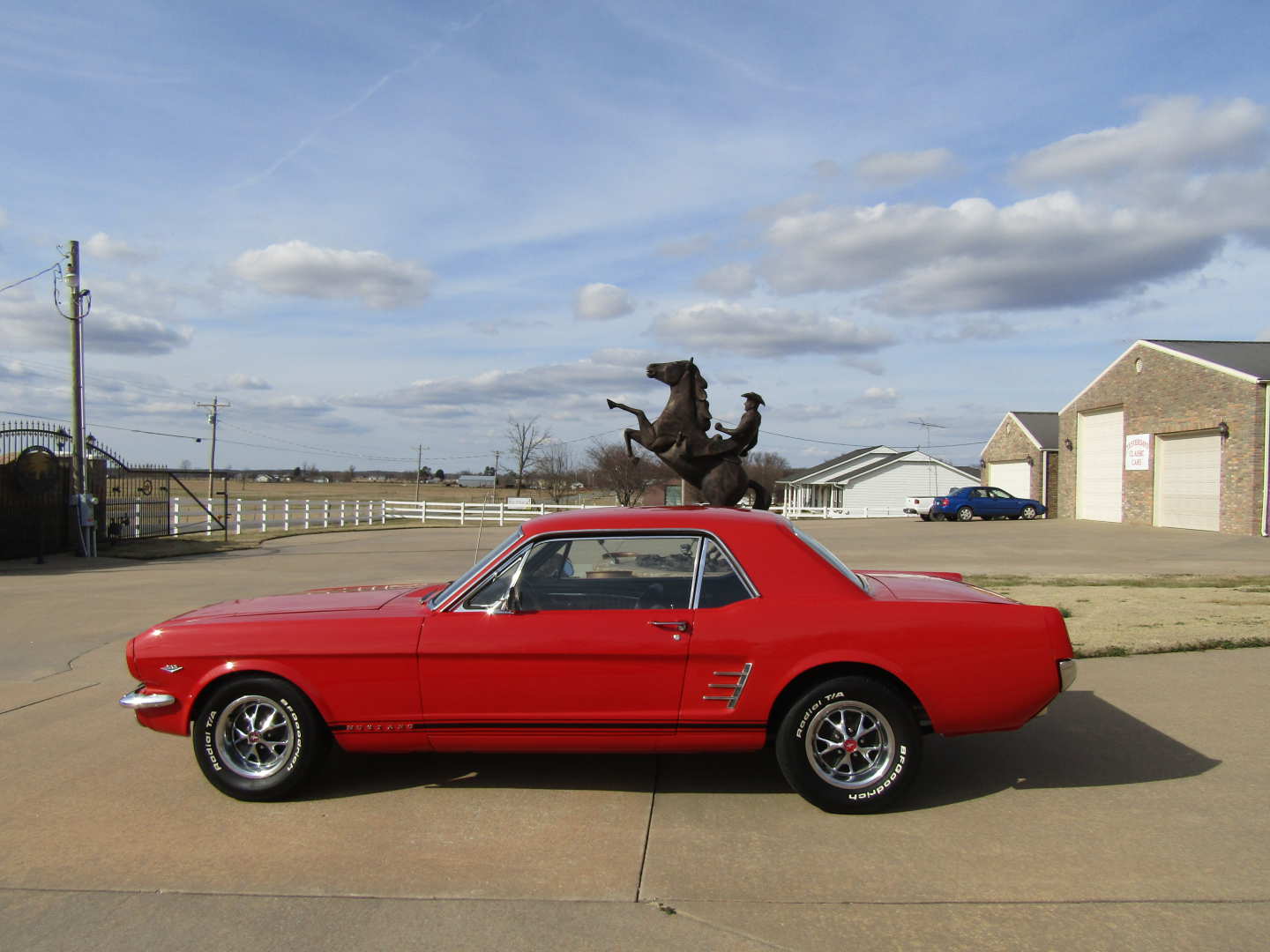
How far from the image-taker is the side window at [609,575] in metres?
4.52

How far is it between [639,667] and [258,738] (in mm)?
1927

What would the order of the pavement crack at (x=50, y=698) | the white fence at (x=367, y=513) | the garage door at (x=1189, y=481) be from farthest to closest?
the white fence at (x=367, y=513), the garage door at (x=1189, y=481), the pavement crack at (x=50, y=698)

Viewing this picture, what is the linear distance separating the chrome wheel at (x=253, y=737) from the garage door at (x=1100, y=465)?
32790 mm

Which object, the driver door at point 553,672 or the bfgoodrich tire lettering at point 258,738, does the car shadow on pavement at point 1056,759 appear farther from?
the bfgoodrich tire lettering at point 258,738

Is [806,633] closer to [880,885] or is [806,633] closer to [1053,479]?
[880,885]

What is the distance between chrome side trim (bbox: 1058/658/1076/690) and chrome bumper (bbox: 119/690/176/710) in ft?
14.0

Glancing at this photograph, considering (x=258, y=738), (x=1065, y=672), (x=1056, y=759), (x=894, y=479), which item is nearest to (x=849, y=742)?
(x=1065, y=672)

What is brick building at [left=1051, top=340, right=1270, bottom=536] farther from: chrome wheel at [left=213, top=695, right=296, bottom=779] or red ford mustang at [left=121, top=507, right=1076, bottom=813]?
chrome wheel at [left=213, top=695, right=296, bottom=779]

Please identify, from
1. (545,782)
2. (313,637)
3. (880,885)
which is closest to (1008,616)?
(880,885)

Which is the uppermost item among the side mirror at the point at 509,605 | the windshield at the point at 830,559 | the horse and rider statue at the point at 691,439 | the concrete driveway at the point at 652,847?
the horse and rider statue at the point at 691,439

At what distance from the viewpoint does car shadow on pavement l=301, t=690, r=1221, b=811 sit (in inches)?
185

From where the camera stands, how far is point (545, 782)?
4.79m

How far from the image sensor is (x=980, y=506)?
36.4 metres

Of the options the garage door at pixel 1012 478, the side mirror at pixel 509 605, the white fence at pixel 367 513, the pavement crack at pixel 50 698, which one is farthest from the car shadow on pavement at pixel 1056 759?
the garage door at pixel 1012 478
